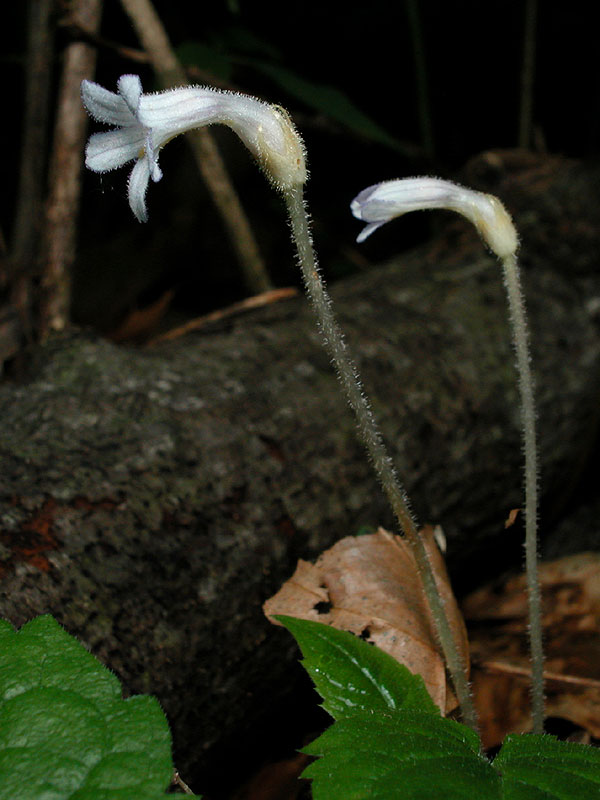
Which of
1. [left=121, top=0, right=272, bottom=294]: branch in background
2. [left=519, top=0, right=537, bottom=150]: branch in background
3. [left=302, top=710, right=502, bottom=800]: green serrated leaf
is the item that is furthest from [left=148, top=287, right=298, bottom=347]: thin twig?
[left=519, top=0, right=537, bottom=150]: branch in background

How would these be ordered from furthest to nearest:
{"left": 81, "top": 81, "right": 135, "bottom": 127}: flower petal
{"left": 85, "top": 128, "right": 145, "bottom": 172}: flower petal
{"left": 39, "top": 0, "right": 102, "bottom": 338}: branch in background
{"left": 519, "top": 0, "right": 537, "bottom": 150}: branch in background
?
{"left": 519, "top": 0, "right": 537, "bottom": 150}: branch in background
{"left": 39, "top": 0, "right": 102, "bottom": 338}: branch in background
{"left": 85, "top": 128, "right": 145, "bottom": 172}: flower petal
{"left": 81, "top": 81, "right": 135, "bottom": 127}: flower petal

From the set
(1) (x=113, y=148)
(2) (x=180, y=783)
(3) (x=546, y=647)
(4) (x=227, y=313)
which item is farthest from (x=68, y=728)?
(4) (x=227, y=313)

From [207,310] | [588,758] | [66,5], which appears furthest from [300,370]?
[207,310]

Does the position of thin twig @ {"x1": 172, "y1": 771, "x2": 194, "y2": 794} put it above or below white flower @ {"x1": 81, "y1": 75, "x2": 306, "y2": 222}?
below

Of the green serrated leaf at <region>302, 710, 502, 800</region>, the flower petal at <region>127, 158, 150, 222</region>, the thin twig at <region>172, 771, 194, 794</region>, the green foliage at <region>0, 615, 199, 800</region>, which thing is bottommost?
the green serrated leaf at <region>302, 710, 502, 800</region>

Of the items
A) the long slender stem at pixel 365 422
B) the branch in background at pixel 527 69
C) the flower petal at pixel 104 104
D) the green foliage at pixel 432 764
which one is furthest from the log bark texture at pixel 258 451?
the branch in background at pixel 527 69

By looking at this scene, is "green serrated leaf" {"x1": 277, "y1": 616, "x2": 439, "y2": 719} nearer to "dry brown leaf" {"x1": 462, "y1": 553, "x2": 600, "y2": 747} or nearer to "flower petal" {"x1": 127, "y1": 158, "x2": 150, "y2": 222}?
"dry brown leaf" {"x1": 462, "y1": 553, "x2": 600, "y2": 747}

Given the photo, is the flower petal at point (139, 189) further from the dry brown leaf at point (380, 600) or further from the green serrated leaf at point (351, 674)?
the dry brown leaf at point (380, 600)
